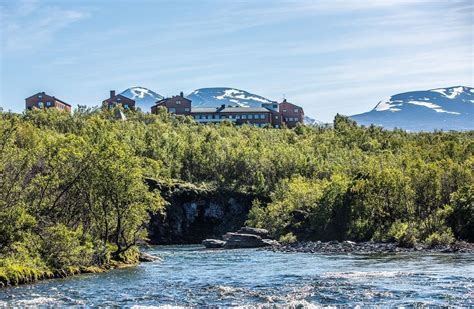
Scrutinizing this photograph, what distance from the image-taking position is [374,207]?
9188 centimetres

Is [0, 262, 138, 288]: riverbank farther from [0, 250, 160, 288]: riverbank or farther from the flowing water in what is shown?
the flowing water

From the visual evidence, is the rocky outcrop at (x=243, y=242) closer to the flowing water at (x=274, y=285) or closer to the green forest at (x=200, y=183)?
the green forest at (x=200, y=183)

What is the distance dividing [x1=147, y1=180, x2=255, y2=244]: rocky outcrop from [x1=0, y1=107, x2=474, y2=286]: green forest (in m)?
3.18

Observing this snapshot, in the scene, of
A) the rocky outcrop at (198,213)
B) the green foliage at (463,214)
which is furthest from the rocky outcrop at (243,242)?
the rocky outcrop at (198,213)

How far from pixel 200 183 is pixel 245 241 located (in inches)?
1881

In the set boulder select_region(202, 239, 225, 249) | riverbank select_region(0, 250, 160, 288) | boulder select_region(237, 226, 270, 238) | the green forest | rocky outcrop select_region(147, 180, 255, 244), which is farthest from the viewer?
rocky outcrop select_region(147, 180, 255, 244)

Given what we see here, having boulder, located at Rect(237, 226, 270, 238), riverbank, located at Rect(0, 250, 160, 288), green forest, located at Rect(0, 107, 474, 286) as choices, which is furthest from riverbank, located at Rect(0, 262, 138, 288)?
boulder, located at Rect(237, 226, 270, 238)

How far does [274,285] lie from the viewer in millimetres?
45031

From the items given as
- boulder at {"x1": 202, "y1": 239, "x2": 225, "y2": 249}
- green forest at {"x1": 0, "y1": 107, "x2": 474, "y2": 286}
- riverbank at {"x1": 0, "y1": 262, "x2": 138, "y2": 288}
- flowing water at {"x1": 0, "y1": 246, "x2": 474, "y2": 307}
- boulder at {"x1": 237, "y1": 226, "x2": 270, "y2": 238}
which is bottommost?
boulder at {"x1": 202, "y1": 239, "x2": 225, "y2": 249}

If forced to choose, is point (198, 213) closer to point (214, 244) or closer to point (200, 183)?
point (200, 183)

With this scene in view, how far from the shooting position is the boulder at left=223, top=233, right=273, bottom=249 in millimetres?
98062

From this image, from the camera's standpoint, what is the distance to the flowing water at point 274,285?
124 ft

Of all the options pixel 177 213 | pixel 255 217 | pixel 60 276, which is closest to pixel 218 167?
pixel 177 213

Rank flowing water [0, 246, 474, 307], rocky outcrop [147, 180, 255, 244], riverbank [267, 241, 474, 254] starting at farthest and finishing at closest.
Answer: rocky outcrop [147, 180, 255, 244], riverbank [267, 241, 474, 254], flowing water [0, 246, 474, 307]
